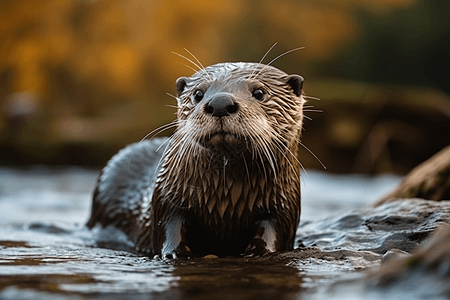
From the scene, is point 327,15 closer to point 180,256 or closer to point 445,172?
point 445,172

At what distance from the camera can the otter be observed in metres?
2.38

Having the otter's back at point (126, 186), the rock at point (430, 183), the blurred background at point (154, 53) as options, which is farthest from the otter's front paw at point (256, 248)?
the blurred background at point (154, 53)

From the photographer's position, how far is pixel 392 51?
13.5 metres

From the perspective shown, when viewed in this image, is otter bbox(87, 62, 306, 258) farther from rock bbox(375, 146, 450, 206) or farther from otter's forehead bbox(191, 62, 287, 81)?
rock bbox(375, 146, 450, 206)

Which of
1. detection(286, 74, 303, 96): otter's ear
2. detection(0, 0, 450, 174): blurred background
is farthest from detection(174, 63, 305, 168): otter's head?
detection(0, 0, 450, 174): blurred background

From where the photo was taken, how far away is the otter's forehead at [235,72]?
257 cm

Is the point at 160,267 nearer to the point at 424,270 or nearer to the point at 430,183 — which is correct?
the point at 424,270

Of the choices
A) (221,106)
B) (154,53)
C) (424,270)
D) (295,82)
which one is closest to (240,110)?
(221,106)

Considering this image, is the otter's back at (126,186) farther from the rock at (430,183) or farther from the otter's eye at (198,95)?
the rock at (430,183)

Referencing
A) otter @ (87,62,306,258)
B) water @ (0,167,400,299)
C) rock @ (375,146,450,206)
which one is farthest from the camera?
rock @ (375,146,450,206)

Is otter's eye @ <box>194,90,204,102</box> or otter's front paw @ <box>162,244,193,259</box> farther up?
otter's eye @ <box>194,90,204,102</box>

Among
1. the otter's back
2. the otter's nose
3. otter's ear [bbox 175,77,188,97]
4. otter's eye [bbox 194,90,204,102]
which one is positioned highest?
otter's ear [bbox 175,77,188,97]

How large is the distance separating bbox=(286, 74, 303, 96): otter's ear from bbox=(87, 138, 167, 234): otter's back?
0.86 m

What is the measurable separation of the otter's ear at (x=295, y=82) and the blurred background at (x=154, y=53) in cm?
753
